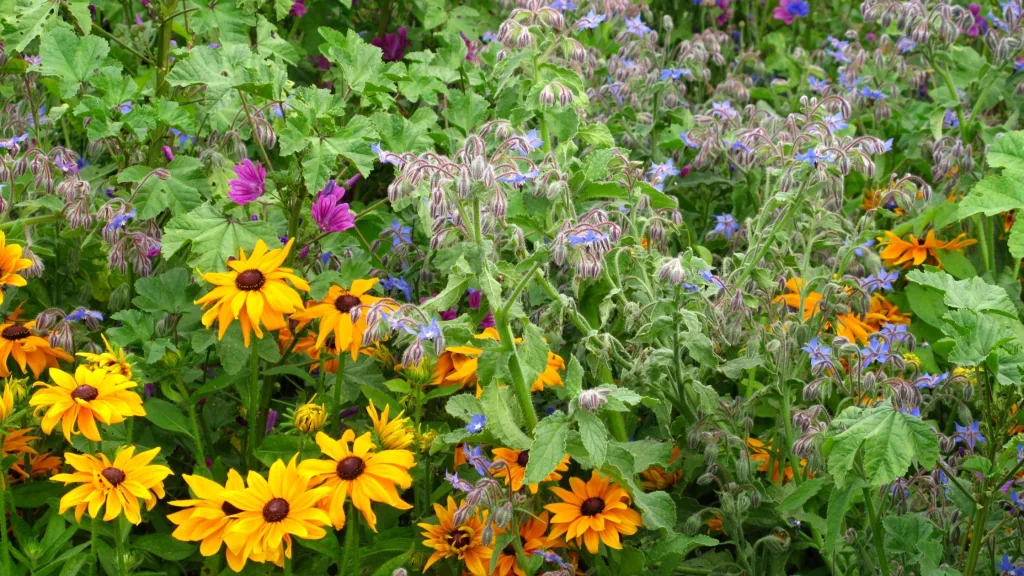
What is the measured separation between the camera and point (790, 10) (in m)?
4.63

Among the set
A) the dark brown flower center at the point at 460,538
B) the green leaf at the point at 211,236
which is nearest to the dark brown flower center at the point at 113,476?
the green leaf at the point at 211,236

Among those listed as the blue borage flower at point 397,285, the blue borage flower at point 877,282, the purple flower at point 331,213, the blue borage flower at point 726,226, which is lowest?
the blue borage flower at point 726,226

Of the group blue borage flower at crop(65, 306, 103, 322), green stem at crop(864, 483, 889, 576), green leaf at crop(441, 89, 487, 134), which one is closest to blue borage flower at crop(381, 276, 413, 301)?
green leaf at crop(441, 89, 487, 134)

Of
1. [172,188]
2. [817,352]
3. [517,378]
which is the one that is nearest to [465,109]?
[172,188]

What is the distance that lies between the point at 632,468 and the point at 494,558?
30 centimetres

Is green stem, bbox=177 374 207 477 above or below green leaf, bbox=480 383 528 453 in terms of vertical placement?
below

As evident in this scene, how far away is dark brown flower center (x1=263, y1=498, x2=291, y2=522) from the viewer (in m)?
1.85

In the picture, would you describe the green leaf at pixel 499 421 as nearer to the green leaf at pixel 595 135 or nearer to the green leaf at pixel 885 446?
the green leaf at pixel 885 446

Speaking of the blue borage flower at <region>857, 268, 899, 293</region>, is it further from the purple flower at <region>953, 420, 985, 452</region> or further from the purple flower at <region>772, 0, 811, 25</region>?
the purple flower at <region>772, 0, 811, 25</region>

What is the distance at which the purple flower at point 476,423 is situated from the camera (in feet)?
6.71

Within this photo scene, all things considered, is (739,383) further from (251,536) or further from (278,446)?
(251,536)

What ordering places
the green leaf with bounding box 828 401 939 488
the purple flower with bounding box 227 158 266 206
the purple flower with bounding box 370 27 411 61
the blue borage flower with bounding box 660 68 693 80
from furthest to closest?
the purple flower with bounding box 370 27 411 61, the blue borage flower with bounding box 660 68 693 80, the purple flower with bounding box 227 158 266 206, the green leaf with bounding box 828 401 939 488

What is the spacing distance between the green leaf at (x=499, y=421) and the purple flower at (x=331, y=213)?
668mm

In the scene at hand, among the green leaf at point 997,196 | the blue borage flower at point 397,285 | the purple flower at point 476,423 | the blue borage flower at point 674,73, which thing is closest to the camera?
the purple flower at point 476,423
